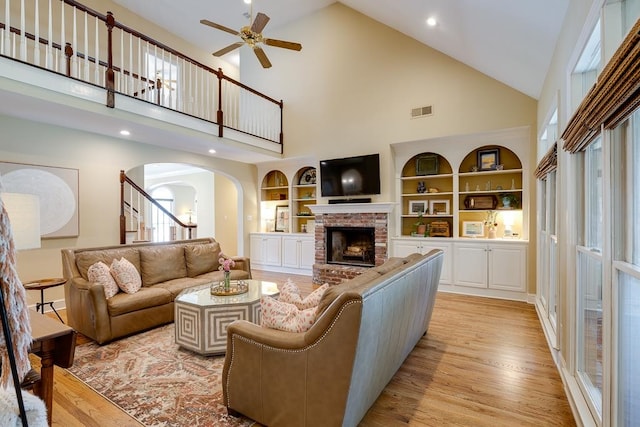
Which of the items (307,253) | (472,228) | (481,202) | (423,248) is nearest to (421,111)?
(481,202)

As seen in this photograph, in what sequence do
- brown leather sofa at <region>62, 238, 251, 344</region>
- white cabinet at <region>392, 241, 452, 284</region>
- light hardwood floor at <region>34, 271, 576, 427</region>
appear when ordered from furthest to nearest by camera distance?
white cabinet at <region>392, 241, 452, 284</region> → brown leather sofa at <region>62, 238, 251, 344</region> → light hardwood floor at <region>34, 271, 576, 427</region>

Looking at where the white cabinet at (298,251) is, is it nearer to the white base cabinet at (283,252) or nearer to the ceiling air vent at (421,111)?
the white base cabinet at (283,252)

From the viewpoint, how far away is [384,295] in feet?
5.89

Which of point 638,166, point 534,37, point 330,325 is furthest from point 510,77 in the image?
point 330,325

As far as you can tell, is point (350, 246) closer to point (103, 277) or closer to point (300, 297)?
point (300, 297)

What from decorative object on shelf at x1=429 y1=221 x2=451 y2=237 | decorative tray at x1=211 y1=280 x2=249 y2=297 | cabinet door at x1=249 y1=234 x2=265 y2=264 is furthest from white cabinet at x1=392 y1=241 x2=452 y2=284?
cabinet door at x1=249 y1=234 x2=265 y2=264

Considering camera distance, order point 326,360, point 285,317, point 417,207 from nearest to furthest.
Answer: point 326,360
point 285,317
point 417,207

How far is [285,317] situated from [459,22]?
12.8 feet

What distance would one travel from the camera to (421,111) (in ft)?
17.7

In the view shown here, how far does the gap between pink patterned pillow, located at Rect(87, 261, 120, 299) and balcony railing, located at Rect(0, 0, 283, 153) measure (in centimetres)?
204

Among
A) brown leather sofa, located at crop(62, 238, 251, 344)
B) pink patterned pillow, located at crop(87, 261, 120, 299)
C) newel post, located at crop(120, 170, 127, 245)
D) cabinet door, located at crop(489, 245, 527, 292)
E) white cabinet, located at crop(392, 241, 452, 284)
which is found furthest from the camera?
white cabinet, located at crop(392, 241, 452, 284)

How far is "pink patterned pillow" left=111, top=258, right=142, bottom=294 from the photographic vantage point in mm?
3529

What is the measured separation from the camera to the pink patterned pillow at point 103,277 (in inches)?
131

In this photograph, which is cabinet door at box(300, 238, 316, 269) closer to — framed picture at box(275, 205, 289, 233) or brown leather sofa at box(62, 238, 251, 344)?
framed picture at box(275, 205, 289, 233)
